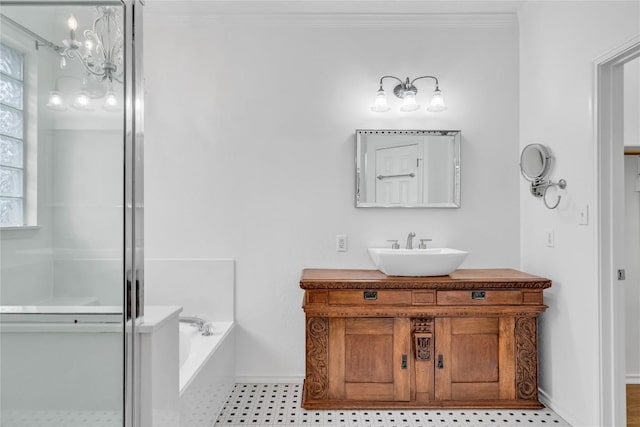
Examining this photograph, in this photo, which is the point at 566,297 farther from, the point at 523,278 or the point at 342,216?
the point at 342,216

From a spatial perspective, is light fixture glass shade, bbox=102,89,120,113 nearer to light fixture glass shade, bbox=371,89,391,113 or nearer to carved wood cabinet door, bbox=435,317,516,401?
light fixture glass shade, bbox=371,89,391,113

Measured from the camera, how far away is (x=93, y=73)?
3.64 ft

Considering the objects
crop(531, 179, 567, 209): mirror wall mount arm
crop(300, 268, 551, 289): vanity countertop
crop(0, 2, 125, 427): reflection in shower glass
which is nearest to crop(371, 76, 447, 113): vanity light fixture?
crop(531, 179, 567, 209): mirror wall mount arm

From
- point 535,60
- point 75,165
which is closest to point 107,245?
point 75,165

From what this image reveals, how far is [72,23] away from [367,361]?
7.06ft

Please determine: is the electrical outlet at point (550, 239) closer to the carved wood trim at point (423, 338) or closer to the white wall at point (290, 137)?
the white wall at point (290, 137)

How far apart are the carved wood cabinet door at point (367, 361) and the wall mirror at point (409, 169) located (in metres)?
0.86

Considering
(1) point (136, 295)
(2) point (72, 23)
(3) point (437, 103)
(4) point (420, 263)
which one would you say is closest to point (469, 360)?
(4) point (420, 263)

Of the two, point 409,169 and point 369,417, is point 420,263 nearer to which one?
point 409,169

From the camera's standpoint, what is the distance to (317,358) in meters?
2.40

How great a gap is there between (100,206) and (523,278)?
7.50 ft

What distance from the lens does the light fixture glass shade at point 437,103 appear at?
8.93 ft

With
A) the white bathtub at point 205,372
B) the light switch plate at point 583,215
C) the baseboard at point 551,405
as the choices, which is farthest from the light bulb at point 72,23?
the baseboard at point 551,405

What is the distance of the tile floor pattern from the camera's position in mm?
2256
